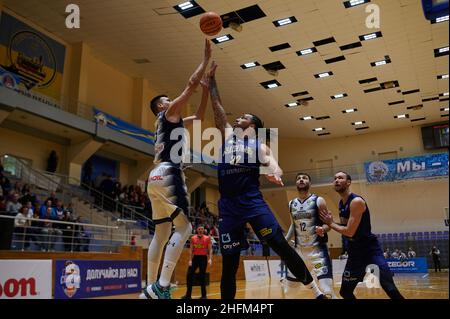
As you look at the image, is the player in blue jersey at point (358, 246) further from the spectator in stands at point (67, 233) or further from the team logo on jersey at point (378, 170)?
the team logo on jersey at point (378, 170)

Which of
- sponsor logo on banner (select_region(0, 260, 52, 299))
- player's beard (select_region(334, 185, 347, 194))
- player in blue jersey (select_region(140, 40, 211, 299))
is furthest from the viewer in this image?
sponsor logo on banner (select_region(0, 260, 52, 299))

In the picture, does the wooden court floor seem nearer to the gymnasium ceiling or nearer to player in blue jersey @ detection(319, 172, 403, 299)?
player in blue jersey @ detection(319, 172, 403, 299)

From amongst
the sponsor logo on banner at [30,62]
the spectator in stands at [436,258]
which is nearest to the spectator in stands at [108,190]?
the sponsor logo on banner at [30,62]

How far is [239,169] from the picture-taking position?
3.78 meters

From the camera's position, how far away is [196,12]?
1480 centimetres

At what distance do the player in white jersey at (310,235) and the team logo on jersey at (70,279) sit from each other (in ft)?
14.7

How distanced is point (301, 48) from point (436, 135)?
15384 millimetres

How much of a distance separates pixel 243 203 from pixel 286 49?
49.5ft

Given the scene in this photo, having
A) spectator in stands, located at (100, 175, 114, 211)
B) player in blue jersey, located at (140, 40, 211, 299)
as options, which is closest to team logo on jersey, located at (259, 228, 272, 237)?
player in blue jersey, located at (140, 40, 211, 299)

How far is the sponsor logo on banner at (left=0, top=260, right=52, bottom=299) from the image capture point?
250 inches

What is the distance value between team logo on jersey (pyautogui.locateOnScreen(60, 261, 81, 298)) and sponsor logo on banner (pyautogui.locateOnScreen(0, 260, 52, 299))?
0.49m

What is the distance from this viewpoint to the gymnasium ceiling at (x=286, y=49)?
49.4 ft
